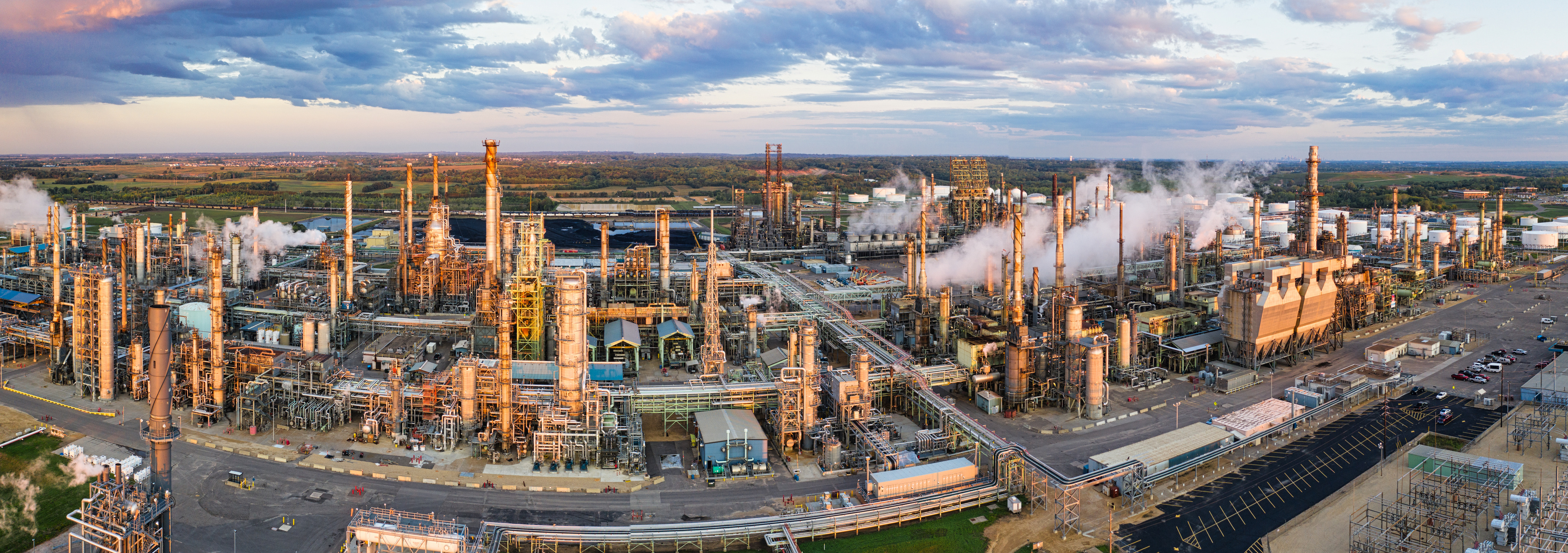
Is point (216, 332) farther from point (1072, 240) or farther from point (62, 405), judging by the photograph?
point (1072, 240)

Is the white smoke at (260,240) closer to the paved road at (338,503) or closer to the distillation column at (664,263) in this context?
the distillation column at (664,263)

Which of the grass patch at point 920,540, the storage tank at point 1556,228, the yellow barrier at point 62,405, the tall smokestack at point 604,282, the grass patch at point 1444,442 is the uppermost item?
the storage tank at point 1556,228

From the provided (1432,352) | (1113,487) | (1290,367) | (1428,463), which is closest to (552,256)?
(1113,487)

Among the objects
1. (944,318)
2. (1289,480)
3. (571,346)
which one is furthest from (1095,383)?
(571,346)

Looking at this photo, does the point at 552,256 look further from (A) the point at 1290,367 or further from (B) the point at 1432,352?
(B) the point at 1432,352

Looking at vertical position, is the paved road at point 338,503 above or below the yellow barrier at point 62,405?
below

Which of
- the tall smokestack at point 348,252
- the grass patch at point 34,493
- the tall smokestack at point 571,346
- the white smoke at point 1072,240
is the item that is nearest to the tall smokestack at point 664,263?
the tall smokestack at point 348,252
